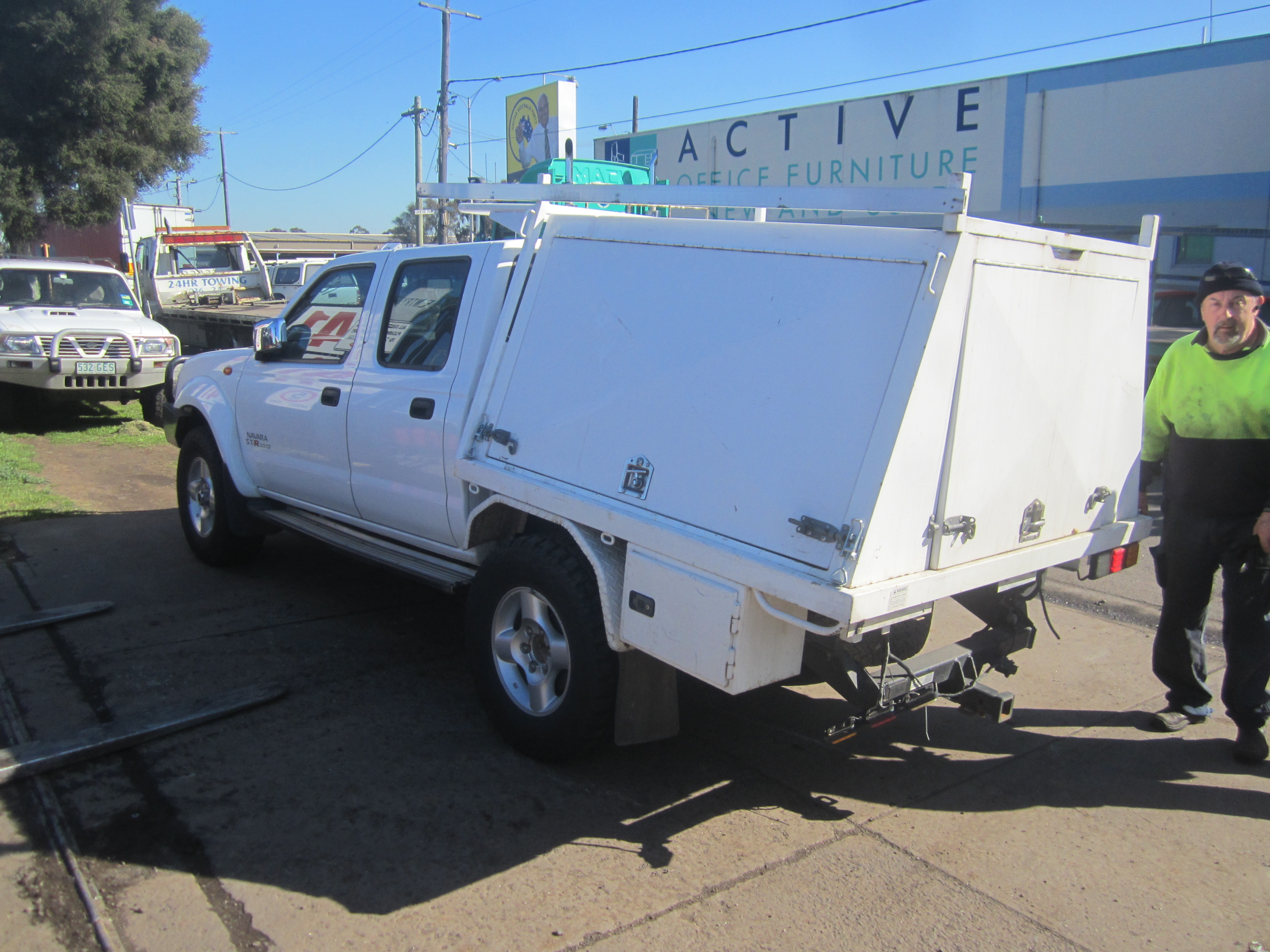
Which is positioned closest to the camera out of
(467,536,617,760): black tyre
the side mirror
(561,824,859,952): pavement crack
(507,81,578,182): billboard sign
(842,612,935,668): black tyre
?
(561,824,859,952): pavement crack

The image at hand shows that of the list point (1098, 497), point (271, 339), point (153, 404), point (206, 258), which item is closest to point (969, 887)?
point (1098, 497)

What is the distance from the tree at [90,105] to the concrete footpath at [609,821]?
25909 millimetres

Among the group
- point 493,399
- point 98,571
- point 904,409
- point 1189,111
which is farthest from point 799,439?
point 1189,111

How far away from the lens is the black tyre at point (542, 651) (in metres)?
3.59

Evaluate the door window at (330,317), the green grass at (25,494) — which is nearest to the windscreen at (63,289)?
the green grass at (25,494)

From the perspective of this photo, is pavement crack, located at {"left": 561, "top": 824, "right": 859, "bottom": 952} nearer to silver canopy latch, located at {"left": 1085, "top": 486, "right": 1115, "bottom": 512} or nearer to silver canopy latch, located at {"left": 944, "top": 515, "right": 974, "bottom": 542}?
silver canopy latch, located at {"left": 944, "top": 515, "right": 974, "bottom": 542}

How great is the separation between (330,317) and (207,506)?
1.87 m

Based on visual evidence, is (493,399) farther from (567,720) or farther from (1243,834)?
(1243,834)

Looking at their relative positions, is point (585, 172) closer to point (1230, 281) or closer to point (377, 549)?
point (377, 549)

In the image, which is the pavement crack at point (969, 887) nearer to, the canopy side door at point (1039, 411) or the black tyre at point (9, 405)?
the canopy side door at point (1039, 411)

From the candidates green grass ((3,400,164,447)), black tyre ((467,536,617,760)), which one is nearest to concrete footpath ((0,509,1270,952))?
black tyre ((467,536,617,760))

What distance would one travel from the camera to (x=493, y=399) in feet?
13.5

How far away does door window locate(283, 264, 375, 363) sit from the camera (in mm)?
5250

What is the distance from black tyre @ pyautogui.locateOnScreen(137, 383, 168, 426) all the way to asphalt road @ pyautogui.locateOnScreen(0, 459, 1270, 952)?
315 inches
